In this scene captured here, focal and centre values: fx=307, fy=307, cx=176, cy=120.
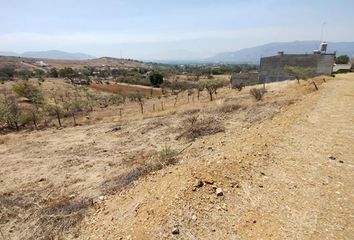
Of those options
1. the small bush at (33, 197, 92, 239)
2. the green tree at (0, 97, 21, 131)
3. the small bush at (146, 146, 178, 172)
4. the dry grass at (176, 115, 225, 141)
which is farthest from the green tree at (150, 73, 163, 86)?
the small bush at (33, 197, 92, 239)

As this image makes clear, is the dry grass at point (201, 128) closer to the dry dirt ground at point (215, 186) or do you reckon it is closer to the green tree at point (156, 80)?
the dry dirt ground at point (215, 186)

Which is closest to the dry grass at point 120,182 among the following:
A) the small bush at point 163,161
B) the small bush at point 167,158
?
the small bush at point 163,161

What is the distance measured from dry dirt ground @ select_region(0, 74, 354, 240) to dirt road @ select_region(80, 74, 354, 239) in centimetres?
3

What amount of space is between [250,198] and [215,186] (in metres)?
0.81

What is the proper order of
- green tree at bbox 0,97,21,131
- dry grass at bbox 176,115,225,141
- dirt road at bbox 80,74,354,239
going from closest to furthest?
dirt road at bbox 80,74,354,239 → dry grass at bbox 176,115,225,141 → green tree at bbox 0,97,21,131

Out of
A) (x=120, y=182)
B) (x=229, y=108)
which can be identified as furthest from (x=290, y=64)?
(x=120, y=182)

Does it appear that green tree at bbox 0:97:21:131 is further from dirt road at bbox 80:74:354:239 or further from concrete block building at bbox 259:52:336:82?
concrete block building at bbox 259:52:336:82

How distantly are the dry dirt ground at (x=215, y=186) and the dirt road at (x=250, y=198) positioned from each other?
0.08 ft

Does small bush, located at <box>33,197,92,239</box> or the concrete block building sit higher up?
the concrete block building

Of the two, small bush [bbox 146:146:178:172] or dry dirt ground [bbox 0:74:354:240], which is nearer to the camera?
dry dirt ground [bbox 0:74:354:240]

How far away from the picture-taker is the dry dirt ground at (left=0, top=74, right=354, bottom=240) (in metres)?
5.98

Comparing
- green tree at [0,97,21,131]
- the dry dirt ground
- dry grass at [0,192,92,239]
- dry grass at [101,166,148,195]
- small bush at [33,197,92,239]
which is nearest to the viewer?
the dry dirt ground

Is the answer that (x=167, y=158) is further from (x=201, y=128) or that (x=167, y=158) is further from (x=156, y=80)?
(x=156, y=80)

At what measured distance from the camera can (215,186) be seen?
695 centimetres
